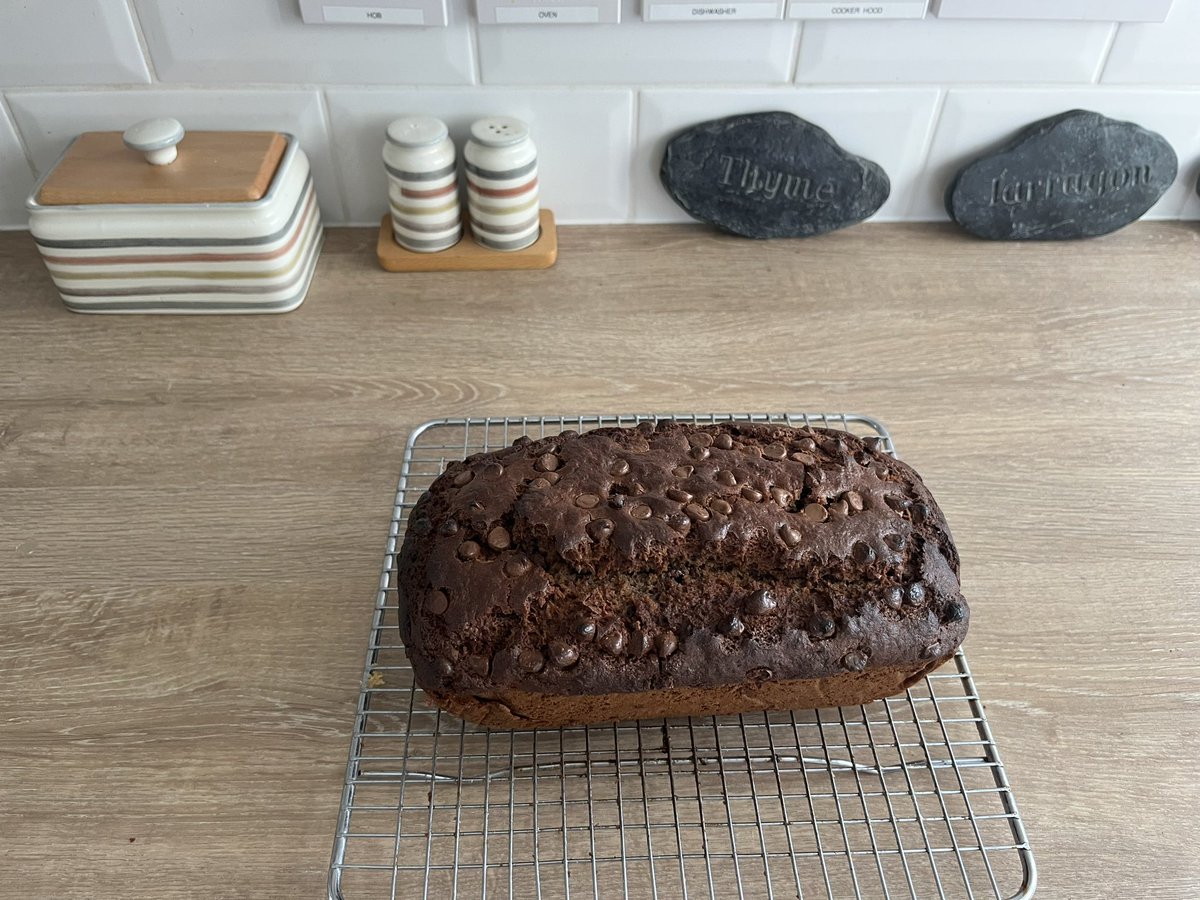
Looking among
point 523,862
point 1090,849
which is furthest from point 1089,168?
point 523,862

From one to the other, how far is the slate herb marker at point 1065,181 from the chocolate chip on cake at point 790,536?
758 mm

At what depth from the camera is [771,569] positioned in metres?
0.66

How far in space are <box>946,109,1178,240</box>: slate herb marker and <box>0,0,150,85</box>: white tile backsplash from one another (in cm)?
108

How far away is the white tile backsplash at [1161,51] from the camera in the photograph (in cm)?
108

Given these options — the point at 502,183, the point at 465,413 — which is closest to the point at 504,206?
the point at 502,183

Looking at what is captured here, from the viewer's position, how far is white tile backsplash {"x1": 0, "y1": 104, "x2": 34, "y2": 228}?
110 cm

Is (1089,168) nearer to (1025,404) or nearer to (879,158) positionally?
(879,158)

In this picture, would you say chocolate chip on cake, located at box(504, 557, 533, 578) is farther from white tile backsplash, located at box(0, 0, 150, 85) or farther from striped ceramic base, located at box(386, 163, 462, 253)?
white tile backsplash, located at box(0, 0, 150, 85)

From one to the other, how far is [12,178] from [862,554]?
118cm

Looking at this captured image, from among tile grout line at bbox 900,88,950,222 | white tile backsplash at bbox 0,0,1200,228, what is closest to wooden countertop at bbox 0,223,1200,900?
tile grout line at bbox 900,88,950,222

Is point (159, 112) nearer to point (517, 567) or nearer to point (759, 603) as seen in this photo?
point (517, 567)

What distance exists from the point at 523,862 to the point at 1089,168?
44.6 inches

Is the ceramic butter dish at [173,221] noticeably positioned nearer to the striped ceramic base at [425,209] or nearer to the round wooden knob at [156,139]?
the round wooden knob at [156,139]

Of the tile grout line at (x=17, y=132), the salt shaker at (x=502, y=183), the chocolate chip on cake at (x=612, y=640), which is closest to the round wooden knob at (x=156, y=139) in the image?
the tile grout line at (x=17, y=132)
